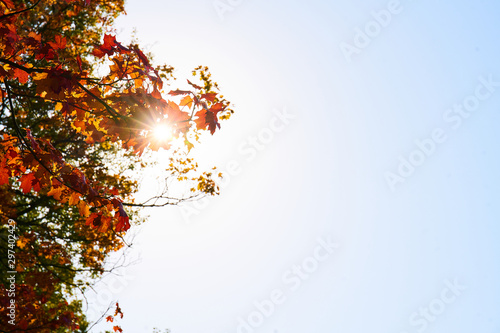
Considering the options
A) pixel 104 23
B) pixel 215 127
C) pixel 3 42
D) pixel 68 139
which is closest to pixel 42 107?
pixel 68 139

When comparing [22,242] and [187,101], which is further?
[22,242]

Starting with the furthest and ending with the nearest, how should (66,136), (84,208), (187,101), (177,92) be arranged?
1. (66,136)
2. (84,208)
3. (187,101)
4. (177,92)

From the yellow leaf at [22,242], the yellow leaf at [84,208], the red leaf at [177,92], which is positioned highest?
the yellow leaf at [22,242]

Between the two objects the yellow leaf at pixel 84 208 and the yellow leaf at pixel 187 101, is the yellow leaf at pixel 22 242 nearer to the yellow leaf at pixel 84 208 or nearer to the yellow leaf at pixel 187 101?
the yellow leaf at pixel 84 208

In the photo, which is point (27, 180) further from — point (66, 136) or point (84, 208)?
point (66, 136)

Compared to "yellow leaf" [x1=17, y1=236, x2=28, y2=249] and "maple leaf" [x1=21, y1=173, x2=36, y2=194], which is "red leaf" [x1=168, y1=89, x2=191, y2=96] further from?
"yellow leaf" [x1=17, y1=236, x2=28, y2=249]

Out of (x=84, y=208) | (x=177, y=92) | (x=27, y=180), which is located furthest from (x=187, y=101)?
(x=27, y=180)

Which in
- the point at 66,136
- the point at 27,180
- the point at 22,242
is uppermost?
the point at 66,136

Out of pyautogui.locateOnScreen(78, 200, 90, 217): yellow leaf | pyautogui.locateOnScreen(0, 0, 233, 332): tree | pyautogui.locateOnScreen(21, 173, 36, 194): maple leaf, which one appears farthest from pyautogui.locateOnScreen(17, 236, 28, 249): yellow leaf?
pyautogui.locateOnScreen(78, 200, 90, 217): yellow leaf

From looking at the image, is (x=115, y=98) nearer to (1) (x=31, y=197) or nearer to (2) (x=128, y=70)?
(2) (x=128, y=70)

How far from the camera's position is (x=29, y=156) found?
9.59ft

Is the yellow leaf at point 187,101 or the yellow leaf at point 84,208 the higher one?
the yellow leaf at point 187,101

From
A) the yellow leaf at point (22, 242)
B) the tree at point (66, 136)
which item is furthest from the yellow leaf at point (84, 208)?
the yellow leaf at point (22, 242)

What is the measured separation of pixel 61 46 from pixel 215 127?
1614mm
